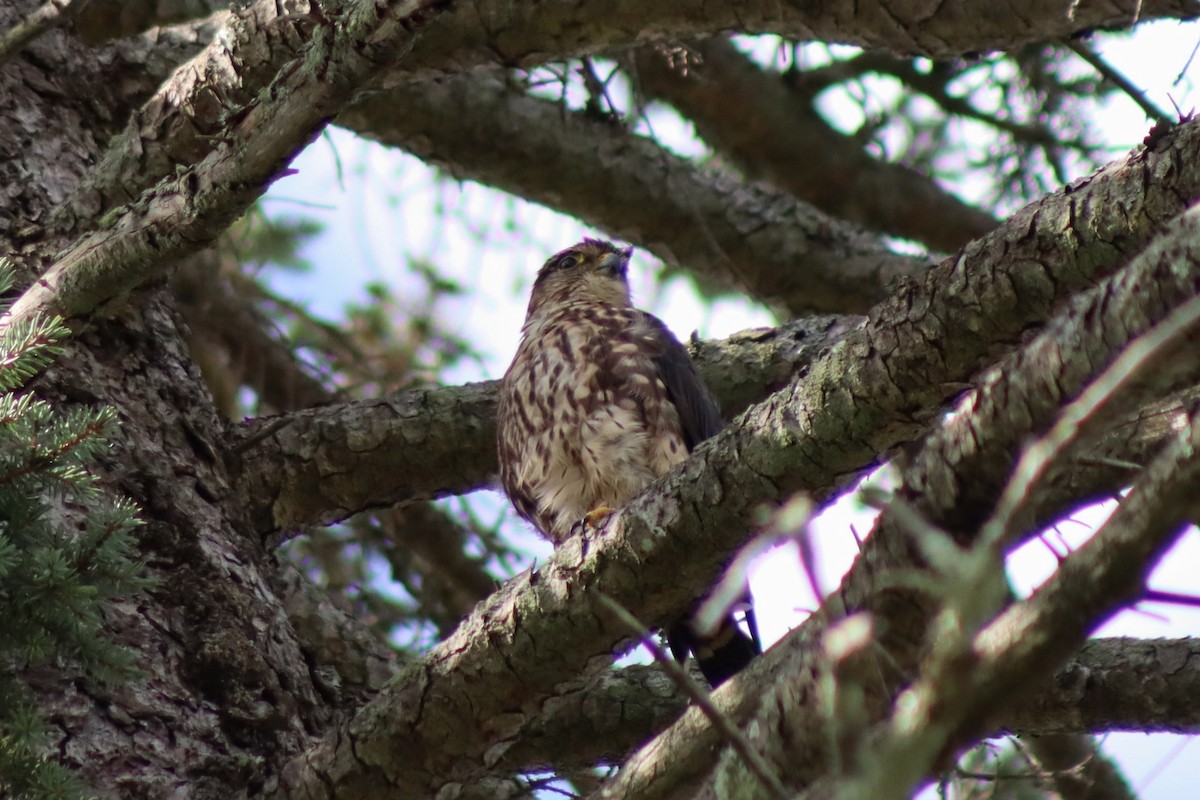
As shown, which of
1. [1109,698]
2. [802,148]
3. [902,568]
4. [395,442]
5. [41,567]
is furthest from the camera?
[802,148]

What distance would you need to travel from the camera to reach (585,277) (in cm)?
564

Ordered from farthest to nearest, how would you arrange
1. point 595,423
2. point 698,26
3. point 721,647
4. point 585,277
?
1. point 585,277
2. point 595,423
3. point 721,647
4. point 698,26

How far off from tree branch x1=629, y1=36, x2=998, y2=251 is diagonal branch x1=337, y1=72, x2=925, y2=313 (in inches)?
33.0

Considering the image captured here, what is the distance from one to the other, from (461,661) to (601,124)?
2.96 m

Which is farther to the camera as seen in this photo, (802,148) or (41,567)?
(802,148)

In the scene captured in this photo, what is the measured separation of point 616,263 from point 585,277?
0.48ft

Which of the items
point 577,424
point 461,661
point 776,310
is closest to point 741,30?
point 577,424

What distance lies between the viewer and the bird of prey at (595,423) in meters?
4.22

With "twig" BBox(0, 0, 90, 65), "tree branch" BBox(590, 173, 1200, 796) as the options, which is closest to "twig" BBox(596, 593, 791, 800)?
"tree branch" BBox(590, 173, 1200, 796)

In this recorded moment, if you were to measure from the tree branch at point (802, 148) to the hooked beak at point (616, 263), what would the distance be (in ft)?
2.49

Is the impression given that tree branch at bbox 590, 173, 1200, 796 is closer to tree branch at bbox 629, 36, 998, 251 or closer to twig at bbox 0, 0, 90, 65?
twig at bbox 0, 0, 90, 65

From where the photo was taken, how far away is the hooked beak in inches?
222

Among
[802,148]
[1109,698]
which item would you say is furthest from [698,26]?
[802,148]

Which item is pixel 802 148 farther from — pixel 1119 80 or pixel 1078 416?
pixel 1078 416
